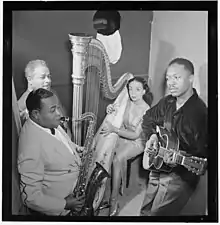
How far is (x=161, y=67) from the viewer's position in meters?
1.65

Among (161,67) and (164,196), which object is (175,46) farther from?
(164,196)

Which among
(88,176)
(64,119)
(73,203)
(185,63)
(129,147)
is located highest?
(185,63)

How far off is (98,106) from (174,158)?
1.22 feet

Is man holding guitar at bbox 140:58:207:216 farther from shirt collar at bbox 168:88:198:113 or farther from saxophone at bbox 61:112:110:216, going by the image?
saxophone at bbox 61:112:110:216

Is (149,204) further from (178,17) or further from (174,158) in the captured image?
(178,17)

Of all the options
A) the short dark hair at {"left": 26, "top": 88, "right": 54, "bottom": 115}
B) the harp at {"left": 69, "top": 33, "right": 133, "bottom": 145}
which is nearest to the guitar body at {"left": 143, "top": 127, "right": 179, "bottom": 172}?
the harp at {"left": 69, "top": 33, "right": 133, "bottom": 145}

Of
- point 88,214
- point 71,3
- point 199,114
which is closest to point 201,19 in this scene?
point 199,114

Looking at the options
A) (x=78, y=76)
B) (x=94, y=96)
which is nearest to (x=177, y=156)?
(x=94, y=96)

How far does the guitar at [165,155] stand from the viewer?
1.63m

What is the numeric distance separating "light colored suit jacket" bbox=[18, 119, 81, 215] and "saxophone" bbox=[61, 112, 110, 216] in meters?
0.02

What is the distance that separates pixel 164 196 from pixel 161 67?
53 centimetres

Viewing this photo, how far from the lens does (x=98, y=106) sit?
1640 millimetres

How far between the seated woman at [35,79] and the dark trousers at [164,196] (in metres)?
0.40

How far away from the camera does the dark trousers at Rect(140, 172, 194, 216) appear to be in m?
1.64
